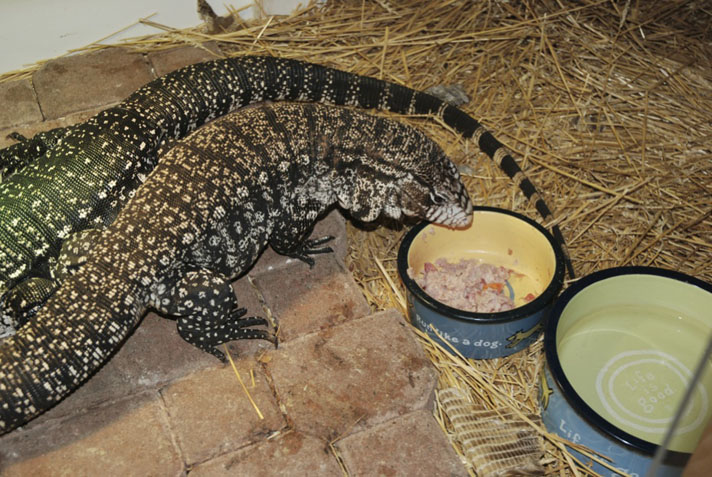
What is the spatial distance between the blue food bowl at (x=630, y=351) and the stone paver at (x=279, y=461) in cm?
113

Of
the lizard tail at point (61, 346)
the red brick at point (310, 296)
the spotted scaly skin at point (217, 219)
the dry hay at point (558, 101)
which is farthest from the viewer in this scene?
the dry hay at point (558, 101)

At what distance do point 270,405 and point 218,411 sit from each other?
25 centimetres

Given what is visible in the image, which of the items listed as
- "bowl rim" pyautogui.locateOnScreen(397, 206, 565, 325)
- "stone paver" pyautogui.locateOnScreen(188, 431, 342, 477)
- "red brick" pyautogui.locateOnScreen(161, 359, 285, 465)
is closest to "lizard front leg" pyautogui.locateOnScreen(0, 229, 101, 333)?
"red brick" pyautogui.locateOnScreen(161, 359, 285, 465)

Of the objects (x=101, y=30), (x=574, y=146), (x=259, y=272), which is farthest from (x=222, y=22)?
(x=574, y=146)

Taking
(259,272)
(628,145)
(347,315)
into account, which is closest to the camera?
(347,315)

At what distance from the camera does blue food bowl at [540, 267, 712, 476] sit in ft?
10.2

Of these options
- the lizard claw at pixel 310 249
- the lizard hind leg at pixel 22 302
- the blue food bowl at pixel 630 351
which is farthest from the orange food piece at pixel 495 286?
the lizard hind leg at pixel 22 302

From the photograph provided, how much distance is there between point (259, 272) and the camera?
12.6ft

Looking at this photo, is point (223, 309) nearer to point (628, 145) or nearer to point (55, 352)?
point (55, 352)

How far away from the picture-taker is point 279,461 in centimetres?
295

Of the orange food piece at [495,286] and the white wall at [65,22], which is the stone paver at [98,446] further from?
the white wall at [65,22]

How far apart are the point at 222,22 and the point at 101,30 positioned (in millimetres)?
975

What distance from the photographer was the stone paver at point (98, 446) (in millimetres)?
2912

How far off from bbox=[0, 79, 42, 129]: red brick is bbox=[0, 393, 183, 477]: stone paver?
246 centimetres
